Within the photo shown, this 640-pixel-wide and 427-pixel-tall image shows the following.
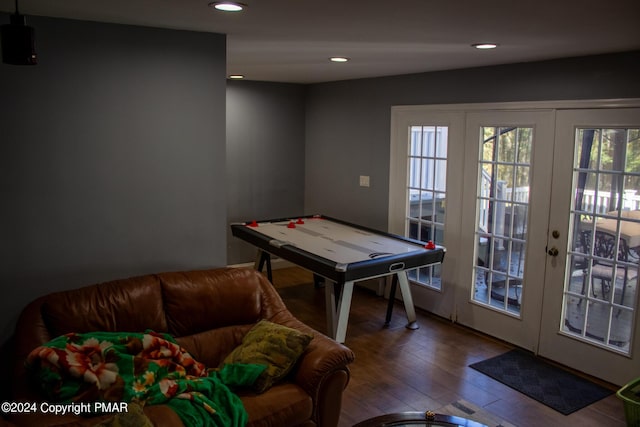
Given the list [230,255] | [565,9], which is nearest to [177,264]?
[565,9]

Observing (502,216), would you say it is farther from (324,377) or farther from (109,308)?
(109,308)

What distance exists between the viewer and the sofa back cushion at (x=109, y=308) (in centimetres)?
269

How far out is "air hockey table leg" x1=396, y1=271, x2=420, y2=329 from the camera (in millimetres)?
4574

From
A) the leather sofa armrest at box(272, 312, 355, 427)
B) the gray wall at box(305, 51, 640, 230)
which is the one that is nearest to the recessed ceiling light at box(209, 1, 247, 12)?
the leather sofa armrest at box(272, 312, 355, 427)

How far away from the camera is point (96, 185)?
9.74 feet

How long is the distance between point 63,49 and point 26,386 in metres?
1.65

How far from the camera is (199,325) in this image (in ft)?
10.1

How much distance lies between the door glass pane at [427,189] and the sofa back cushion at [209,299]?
2188mm

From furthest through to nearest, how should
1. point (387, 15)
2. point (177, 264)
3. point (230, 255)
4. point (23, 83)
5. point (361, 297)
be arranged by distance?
point (230, 255) → point (361, 297) → point (177, 264) → point (23, 83) → point (387, 15)

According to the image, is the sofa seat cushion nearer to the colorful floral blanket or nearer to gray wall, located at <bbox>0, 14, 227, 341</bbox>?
the colorful floral blanket

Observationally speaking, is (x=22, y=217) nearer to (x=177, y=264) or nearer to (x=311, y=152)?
(x=177, y=264)

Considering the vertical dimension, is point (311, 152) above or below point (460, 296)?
above

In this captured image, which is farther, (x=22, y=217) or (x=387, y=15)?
(x=22, y=217)

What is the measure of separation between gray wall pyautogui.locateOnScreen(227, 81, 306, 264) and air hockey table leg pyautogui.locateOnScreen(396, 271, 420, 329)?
229 centimetres
